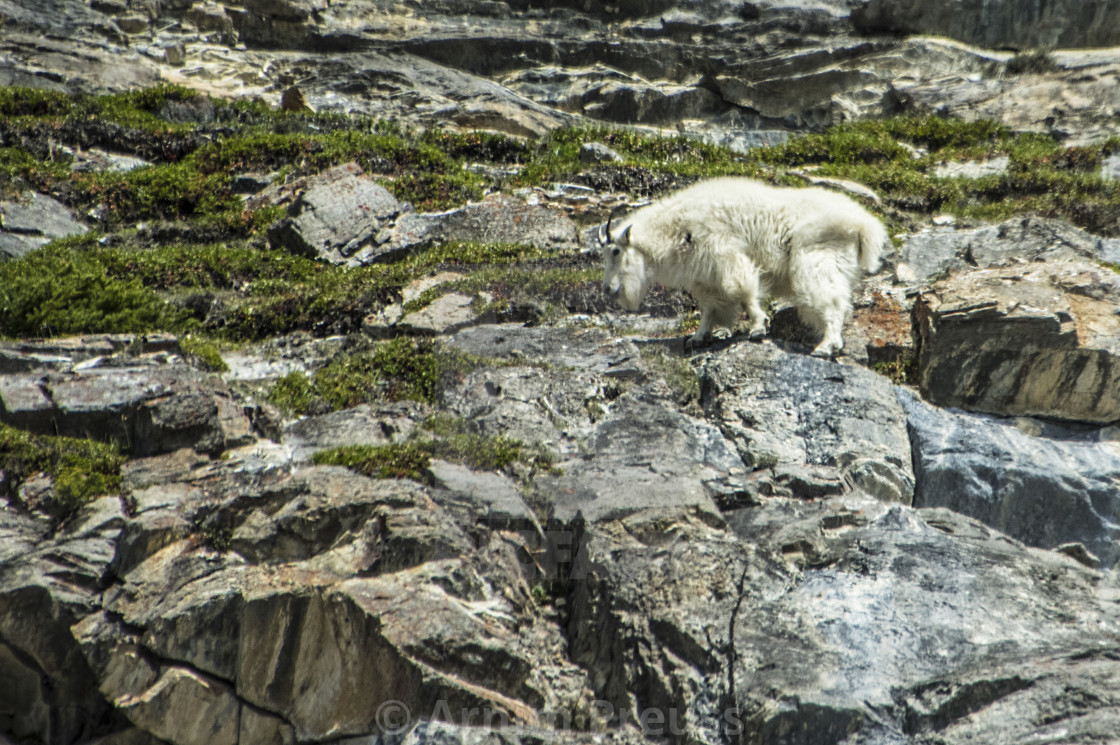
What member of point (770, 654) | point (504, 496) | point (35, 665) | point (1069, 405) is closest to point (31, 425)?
point (35, 665)

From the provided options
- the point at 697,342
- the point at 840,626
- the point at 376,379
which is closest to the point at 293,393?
the point at 376,379

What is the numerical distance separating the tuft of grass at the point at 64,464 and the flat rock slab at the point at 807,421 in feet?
17.2

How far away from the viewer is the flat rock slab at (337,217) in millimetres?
14523

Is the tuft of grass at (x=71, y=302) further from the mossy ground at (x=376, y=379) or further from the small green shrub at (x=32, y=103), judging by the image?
the small green shrub at (x=32, y=103)

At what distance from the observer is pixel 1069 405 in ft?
28.7

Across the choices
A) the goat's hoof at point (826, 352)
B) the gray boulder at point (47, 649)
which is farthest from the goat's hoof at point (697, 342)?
the gray boulder at point (47, 649)

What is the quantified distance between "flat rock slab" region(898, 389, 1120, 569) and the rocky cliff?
0.11 ft

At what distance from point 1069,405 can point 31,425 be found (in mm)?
9571

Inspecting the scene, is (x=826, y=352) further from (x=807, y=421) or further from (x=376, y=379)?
(x=376, y=379)

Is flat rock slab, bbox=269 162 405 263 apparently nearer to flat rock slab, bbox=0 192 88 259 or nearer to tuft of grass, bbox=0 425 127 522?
flat rock slab, bbox=0 192 88 259

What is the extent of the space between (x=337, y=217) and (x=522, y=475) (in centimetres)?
880

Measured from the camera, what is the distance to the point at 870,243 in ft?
30.7

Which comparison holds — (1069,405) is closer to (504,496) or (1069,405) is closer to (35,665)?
(504,496)

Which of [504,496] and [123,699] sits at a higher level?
[504,496]
